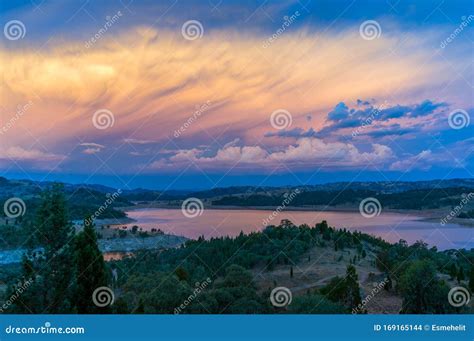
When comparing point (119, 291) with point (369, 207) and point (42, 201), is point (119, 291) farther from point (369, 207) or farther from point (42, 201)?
point (369, 207)

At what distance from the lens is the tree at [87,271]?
39.7ft

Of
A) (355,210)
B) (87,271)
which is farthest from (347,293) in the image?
(355,210)

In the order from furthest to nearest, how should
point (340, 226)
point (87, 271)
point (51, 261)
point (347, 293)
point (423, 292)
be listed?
point (340, 226)
point (347, 293)
point (423, 292)
point (87, 271)
point (51, 261)

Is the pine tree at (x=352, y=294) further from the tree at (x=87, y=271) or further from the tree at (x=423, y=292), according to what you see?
the tree at (x=87, y=271)

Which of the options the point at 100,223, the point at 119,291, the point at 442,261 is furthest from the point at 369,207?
the point at 100,223

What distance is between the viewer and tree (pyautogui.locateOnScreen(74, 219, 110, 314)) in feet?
39.7

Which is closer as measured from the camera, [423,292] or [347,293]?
[423,292]

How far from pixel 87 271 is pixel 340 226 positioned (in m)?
26.7

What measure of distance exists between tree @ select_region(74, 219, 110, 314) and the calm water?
54.1 feet

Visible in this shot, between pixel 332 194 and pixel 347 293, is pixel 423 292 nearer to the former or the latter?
pixel 347 293

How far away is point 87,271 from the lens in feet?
40.3

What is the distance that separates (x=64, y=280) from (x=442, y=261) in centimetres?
2014

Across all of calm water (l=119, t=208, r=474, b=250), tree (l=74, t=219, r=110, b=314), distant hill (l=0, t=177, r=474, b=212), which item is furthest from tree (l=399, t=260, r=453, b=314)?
distant hill (l=0, t=177, r=474, b=212)
